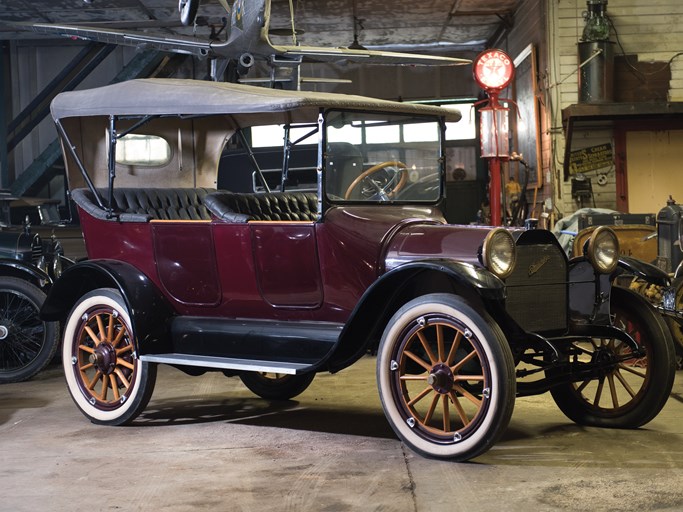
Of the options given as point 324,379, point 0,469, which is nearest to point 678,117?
point 324,379

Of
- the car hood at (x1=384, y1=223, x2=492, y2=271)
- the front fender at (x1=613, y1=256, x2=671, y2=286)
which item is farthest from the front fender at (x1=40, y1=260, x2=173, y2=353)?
the front fender at (x1=613, y1=256, x2=671, y2=286)

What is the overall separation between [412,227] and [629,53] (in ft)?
25.8

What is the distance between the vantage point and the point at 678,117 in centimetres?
1167

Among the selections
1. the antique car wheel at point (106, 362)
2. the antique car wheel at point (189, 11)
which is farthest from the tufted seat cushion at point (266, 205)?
the antique car wheel at point (189, 11)

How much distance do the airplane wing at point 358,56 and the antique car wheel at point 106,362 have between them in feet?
26.6

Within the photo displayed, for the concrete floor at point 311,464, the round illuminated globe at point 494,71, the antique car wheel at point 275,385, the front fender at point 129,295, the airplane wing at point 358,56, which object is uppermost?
the airplane wing at point 358,56

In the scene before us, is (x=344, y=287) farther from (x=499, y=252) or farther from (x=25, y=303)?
(x=25, y=303)

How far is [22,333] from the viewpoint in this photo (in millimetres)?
7508

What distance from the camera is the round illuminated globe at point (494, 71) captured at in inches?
416

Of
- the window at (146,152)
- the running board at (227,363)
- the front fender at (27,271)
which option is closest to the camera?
the running board at (227,363)

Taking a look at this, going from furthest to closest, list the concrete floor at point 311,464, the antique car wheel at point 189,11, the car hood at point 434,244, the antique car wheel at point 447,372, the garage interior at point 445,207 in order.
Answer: the antique car wheel at point 189,11 < the car hood at point 434,244 < the antique car wheel at point 447,372 < the garage interior at point 445,207 < the concrete floor at point 311,464

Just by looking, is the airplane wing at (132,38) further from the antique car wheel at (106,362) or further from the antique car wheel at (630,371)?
the antique car wheel at (630,371)

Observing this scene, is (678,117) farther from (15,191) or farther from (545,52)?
(15,191)

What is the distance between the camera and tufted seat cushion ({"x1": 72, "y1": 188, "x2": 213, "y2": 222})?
18.7ft
